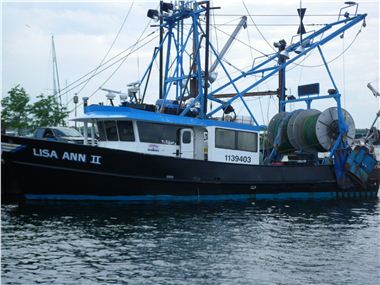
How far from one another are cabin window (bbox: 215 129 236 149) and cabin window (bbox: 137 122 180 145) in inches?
63.6

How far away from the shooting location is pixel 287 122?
925 inches

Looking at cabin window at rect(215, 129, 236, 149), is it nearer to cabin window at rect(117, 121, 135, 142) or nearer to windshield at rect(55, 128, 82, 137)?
cabin window at rect(117, 121, 135, 142)

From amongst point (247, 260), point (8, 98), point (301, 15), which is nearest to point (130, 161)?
point (247, 260)

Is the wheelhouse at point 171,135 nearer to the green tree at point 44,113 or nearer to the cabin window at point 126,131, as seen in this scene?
the cabin window at point 126,131

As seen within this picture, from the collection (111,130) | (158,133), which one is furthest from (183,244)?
(111,130)

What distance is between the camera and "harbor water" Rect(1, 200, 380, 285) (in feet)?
32.6

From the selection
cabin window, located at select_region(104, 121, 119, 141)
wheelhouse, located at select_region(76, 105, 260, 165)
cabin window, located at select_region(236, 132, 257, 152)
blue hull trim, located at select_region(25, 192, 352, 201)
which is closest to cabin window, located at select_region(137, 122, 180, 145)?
wheelhouse, located at select_region(76, 105, 260, 165)

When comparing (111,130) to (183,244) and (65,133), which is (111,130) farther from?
(65,133)

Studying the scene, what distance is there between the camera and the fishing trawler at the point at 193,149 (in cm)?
1752

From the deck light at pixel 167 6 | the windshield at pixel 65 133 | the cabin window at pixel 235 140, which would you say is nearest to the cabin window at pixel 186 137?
the cabin window at pixel 235 140

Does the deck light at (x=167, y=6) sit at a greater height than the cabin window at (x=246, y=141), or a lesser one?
greater

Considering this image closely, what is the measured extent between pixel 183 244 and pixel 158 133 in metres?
7.40

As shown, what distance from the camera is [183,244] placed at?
40.7 feet

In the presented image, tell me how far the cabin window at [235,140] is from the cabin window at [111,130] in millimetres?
3751
